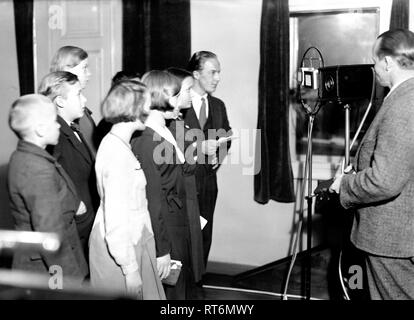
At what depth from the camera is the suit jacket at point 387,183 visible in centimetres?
234

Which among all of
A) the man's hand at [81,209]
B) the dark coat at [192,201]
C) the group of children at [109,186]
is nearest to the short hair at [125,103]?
the group of children at [109,186]

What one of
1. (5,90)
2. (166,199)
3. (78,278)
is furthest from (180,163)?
(5,90)

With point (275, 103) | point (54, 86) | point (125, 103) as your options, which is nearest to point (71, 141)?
point (54, 86)

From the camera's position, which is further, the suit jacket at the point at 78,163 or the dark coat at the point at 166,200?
the suit jacket at the point at 78,163

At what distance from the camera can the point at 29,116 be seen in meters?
2.31

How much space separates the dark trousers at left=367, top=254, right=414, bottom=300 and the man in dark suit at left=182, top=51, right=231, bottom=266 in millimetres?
1644

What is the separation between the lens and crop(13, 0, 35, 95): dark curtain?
513 cm

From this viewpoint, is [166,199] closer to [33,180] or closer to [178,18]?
[33,180]

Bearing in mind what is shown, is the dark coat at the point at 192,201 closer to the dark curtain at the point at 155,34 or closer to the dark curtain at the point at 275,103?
the dark curtain at the point at 275,103

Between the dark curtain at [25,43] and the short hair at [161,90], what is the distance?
270 cm

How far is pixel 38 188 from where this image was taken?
225cm

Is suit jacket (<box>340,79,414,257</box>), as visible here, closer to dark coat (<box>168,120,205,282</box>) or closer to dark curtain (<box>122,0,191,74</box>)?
dark coat (<box>168,120,205,282</box>)

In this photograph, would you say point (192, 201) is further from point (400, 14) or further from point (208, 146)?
point (400, 14)

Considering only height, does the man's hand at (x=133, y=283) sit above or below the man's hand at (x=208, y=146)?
below
